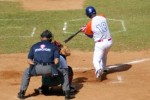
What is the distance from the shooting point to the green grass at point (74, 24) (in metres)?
18.3

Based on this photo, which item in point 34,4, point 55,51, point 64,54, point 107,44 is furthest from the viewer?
point 34,4

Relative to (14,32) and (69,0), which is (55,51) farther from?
(69,0)

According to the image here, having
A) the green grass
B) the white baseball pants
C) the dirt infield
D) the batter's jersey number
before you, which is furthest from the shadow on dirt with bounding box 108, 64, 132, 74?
the green grass

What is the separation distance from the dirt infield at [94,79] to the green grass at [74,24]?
4.12ft

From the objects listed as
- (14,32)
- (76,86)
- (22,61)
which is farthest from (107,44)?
(14,32)

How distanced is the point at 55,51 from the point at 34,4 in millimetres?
16433

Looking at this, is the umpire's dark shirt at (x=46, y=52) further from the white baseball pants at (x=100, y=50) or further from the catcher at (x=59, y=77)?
the white baseball pants at (x=100, y=50)

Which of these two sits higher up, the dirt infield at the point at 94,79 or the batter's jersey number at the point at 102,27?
the batter's jersey number at the point at 102,27

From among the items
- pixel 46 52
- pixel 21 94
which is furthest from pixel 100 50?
pixel 21 94

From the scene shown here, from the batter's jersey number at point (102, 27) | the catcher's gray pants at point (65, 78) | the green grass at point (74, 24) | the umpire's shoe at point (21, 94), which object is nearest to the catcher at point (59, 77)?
the catcher's gray pants at point (65, 78)

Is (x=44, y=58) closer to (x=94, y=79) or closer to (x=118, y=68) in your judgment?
(x=94, y=79)

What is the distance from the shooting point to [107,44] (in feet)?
44.7

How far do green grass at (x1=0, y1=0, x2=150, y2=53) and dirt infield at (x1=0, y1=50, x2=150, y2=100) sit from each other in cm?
125

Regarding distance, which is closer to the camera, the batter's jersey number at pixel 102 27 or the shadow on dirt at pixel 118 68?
the batter's jersey number at pixel 102 27
